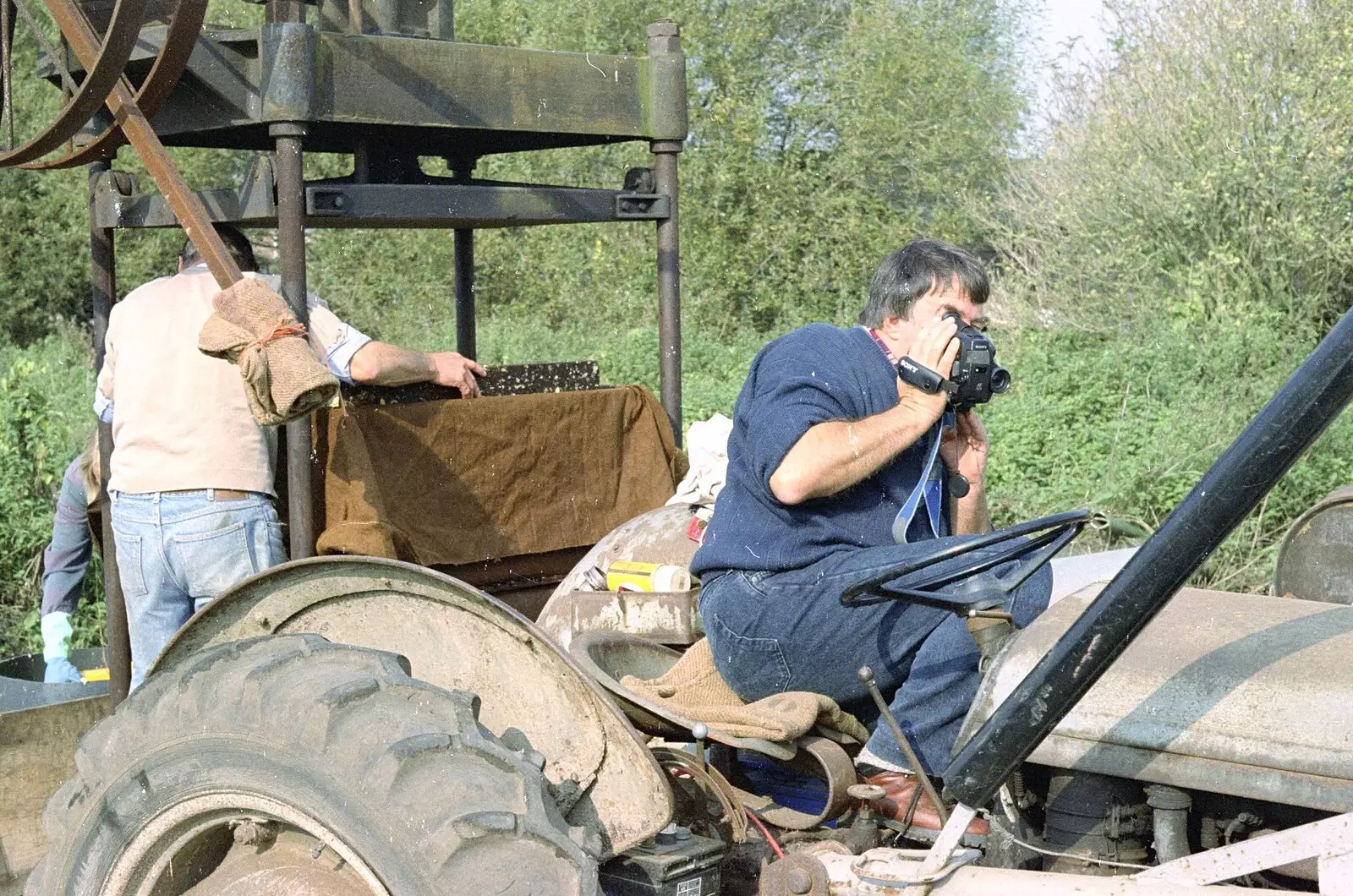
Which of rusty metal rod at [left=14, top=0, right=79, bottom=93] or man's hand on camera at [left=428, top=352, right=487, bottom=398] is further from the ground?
rusty metal rod at [left=14, top=0, right=79, bottom=93]

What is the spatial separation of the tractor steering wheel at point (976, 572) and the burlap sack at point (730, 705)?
0.76 ft

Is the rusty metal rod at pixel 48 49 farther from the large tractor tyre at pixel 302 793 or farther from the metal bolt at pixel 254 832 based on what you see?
the metal bolt at pixel 254 832

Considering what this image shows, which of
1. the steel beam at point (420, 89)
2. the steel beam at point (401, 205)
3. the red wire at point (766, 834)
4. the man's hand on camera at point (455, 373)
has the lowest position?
the red wire at point (766, 834)

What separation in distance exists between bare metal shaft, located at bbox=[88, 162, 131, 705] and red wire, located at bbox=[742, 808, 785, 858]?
2.58 metres

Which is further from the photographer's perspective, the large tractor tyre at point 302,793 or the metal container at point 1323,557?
the metal container at point 1323,557

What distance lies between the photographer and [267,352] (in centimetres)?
363

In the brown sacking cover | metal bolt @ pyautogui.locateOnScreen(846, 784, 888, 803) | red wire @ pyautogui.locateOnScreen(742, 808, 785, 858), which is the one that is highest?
the brown sacking cover

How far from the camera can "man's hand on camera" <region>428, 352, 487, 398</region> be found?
14.4 feet

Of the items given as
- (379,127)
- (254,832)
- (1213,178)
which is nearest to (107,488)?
(379,127)

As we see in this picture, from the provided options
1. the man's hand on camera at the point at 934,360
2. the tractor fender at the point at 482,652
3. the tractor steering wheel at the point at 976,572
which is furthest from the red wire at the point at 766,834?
the man's hand on camera at the point at 934,360

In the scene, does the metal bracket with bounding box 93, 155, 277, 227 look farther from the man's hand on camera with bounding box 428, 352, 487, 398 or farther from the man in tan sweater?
the man's hand on camera with bounding box 428, 352, 487, 398

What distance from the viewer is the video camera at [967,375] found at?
2932mm

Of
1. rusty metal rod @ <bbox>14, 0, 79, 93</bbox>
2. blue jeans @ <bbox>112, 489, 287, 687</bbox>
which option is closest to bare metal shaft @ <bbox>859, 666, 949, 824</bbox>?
blue jeans @ <bbox>112, 489, 287, 687</bbox>

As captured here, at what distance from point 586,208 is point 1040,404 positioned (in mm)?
6547
